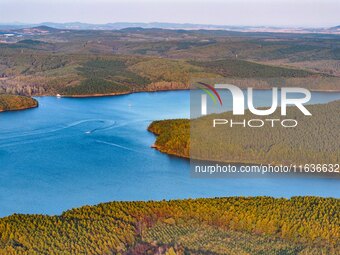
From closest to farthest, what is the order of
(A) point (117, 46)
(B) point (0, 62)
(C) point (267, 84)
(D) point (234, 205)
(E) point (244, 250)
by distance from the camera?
(E) point (244, 250), (D) point (234, 205), (C) point (267, 84), (B) point (0, 62), (A) point (117, 46)

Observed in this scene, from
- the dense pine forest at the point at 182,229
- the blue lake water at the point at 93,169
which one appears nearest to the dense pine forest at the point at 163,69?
the blue lake water at the point at 93,169

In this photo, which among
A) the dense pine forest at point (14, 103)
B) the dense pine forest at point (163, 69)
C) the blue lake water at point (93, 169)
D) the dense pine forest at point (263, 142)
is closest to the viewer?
the blue lake water at point (93, 169)

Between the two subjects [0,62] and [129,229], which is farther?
[0,62]

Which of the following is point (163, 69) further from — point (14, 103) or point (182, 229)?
point (182, 229)

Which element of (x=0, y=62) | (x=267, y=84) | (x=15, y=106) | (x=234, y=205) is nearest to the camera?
(x=234, y=205)

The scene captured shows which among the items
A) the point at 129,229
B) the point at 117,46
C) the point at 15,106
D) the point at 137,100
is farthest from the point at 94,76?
the point at 117,46

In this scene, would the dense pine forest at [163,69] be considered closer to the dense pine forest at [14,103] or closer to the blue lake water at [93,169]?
the dense pine forest at [14,103]

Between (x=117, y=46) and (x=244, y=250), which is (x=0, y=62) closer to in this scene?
(x=117, y=46)
